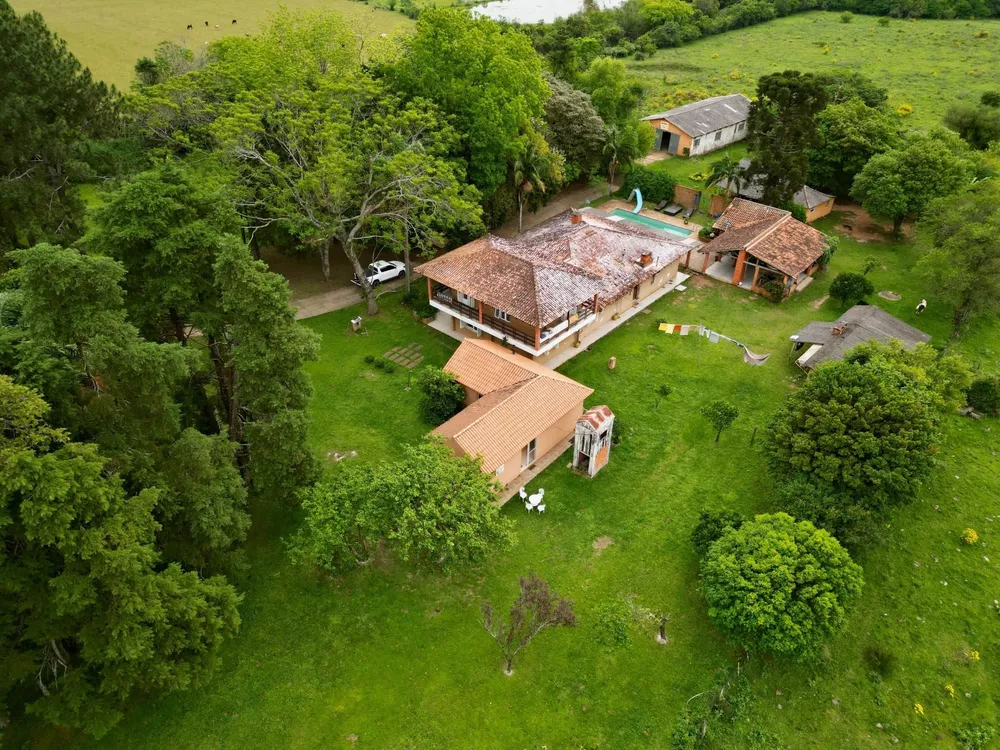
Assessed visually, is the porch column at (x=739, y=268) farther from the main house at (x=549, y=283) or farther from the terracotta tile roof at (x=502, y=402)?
the terracotta tile roof at (x=502, y=402)

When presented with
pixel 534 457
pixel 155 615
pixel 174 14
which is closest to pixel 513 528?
pixel 534 457

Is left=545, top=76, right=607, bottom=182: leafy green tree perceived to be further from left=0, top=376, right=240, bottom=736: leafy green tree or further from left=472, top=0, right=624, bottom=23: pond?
left=472, top=0, right=624, bottom=23: pond

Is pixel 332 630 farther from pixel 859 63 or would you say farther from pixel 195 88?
pixel 859 63

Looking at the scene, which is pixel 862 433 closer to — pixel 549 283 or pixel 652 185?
pixel 549 283

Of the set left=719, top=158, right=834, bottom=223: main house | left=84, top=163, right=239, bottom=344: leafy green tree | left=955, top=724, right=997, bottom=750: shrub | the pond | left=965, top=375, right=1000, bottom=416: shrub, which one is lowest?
left=955, top=724, right=997, bottom=750: shrub

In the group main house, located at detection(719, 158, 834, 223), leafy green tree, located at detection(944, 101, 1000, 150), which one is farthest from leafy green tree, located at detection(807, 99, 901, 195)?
leafy green tree, located at detection(944, 101, 1000, 150)

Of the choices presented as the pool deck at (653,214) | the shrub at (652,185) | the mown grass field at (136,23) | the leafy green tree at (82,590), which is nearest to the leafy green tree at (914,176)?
the pool deck at (653,214)

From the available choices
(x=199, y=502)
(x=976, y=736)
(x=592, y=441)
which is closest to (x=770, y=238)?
(x=592, y=441)

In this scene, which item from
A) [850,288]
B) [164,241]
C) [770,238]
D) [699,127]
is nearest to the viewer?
[164,241]
